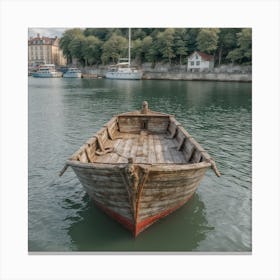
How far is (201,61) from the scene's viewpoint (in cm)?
7312

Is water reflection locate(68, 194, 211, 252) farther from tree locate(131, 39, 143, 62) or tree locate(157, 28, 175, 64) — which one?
tree locate(131, 39, 143, 62)

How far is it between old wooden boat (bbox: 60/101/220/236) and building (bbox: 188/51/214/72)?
64.9 meters

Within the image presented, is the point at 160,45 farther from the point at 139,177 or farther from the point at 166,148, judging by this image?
the point at 139,177

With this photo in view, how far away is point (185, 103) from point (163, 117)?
66.8ft

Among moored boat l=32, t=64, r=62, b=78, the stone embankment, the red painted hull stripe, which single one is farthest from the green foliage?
the red painted hull stripe

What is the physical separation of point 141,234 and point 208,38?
65.9 m

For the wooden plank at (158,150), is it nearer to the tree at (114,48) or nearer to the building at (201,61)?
the building at (201,61)

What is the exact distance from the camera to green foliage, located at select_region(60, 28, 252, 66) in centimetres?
6581

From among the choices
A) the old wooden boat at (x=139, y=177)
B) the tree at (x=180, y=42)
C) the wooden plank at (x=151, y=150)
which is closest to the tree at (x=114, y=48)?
the tree at (x=180, y=42)

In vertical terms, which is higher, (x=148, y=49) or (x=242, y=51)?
(x=148, y=49)

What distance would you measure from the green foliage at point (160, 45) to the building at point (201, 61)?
1.45 meters

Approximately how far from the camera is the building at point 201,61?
239 feet

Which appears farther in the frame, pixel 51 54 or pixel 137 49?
pixel 51 54

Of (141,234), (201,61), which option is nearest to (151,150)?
(141,234)
